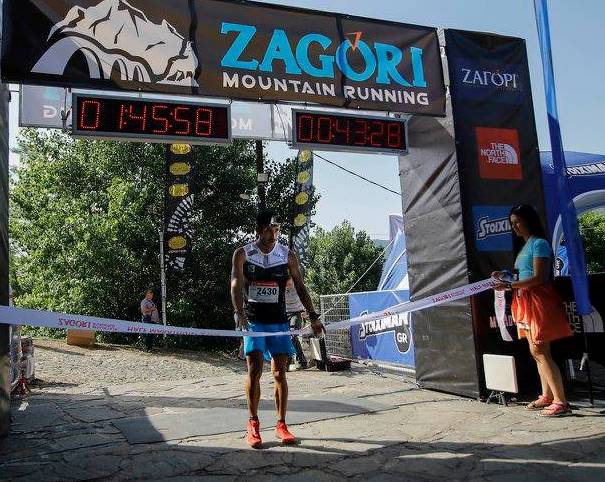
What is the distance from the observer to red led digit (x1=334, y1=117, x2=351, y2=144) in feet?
21.0

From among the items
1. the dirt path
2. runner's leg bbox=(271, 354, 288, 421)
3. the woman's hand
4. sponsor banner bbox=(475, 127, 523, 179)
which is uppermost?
sponsor banner bbox=(475, 127, 523, 179)

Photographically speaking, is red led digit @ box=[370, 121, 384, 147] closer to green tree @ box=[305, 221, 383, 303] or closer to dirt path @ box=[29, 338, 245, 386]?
dirt path @ box=[29, 338, 245, 386]

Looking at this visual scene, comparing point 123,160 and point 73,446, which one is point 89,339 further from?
point 73,446

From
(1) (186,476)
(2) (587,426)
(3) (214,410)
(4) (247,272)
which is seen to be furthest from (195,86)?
(2) (587,426)

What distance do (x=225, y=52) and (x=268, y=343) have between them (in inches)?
145

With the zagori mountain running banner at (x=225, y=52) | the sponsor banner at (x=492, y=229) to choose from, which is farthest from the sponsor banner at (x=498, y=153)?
the zagori mountain running banner at (x=225, y=52)

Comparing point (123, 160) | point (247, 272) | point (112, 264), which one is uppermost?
point (123, 160)

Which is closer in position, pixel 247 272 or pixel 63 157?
pixel 247 272

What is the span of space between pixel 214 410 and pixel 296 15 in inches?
201

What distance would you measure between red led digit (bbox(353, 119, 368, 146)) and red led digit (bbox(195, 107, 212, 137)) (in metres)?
1.88

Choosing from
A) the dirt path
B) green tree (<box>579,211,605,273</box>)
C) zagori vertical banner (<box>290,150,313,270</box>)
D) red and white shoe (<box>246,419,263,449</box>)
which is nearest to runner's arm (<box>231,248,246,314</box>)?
red and white shoe (<box>246,419,263,449</box>)

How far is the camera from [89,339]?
52.2ft

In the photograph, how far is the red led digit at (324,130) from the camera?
249 inches

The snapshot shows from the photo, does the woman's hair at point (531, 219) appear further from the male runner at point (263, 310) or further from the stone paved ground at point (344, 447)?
the male runner at point (263, 310)
